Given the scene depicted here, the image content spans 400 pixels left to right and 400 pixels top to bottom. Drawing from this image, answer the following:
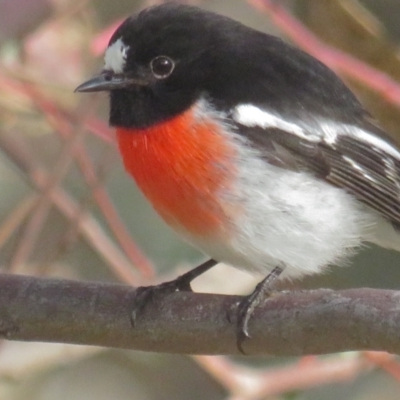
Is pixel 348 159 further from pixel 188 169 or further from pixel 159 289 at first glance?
pixel 159 289

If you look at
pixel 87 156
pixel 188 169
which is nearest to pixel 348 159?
pixel 188 169

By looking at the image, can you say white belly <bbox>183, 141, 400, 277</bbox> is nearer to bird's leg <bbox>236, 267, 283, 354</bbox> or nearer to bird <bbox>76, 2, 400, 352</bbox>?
bird <bbox>76, 2, 400, 352</bbox>

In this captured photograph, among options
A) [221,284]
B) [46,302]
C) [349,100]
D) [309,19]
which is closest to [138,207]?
[221,284]

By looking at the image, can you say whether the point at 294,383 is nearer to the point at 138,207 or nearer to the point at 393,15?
the point at 138,207

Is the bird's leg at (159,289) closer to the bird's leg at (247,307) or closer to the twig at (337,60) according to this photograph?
the bird's leg at (247,307)

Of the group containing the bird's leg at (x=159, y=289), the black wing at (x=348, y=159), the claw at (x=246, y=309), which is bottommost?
the bird's leg at (x=159, y=289)

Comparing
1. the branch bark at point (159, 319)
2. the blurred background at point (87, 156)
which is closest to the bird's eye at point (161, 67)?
the blurred background at point (87, 156)
